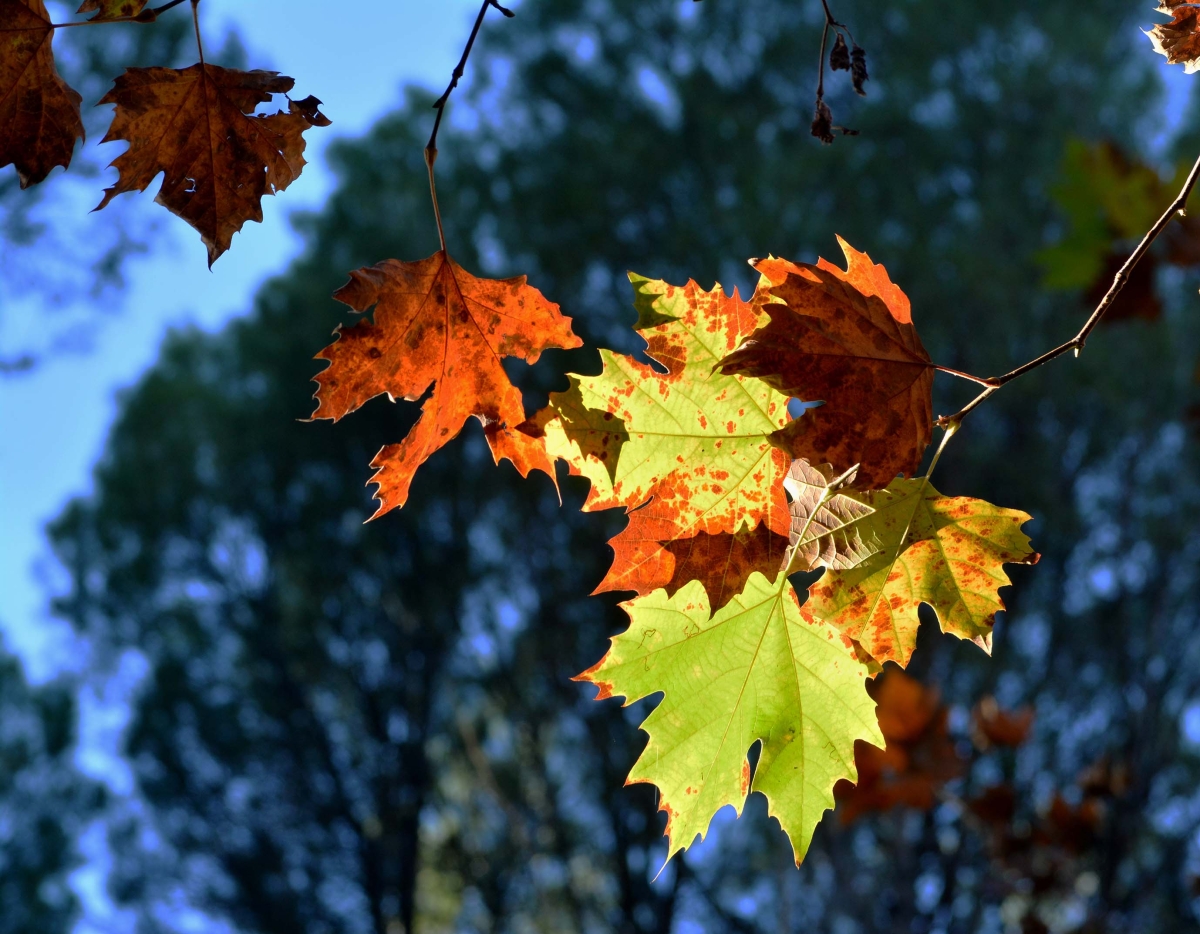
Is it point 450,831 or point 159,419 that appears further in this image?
point 159,419

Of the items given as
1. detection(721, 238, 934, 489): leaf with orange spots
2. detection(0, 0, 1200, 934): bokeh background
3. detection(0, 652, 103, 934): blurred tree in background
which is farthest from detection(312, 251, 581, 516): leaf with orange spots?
detection(0, 652, 103, 934): blurred tree in background

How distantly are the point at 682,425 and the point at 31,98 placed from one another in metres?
0.29

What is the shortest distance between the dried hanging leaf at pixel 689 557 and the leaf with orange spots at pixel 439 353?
67 mm

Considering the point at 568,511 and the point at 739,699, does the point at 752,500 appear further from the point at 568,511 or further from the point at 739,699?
the point at 568,511

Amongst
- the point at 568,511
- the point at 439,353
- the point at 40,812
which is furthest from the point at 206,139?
the point at 40,812

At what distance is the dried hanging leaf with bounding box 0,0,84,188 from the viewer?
362 mm

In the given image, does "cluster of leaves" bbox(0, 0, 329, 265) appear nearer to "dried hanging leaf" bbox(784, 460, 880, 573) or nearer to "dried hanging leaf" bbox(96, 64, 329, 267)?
"dried hanging leaf" bbox(96, 64, 329, 267)

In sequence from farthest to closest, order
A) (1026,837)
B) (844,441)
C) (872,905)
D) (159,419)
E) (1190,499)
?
(159,419), (1190,499), (872,905), (1026,837), (844,441)

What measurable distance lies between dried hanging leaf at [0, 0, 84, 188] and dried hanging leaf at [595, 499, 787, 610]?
26cm

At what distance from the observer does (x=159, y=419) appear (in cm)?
646

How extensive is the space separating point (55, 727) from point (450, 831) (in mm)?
4007

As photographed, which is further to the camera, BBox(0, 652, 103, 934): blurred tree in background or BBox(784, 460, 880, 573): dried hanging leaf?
BBox(0, 652, 103, 934): blurred tree in background

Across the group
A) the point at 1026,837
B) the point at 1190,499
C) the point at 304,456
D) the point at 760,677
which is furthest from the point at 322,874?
the point at 760,677

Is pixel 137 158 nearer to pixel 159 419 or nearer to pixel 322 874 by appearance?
pixel 322 874
